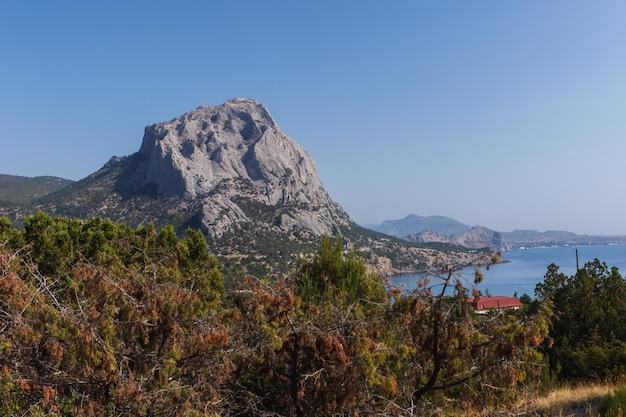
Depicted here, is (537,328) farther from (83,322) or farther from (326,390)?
(83,322)

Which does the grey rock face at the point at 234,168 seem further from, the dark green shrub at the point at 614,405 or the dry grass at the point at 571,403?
the dark green shrub at the point at 614,405

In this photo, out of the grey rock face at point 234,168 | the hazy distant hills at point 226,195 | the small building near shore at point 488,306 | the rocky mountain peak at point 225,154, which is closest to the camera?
the small building near shore at point 488,306

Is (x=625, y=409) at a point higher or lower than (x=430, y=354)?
lower

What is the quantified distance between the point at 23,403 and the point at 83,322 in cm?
132

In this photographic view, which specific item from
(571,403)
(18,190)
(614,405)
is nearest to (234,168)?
(18,190)

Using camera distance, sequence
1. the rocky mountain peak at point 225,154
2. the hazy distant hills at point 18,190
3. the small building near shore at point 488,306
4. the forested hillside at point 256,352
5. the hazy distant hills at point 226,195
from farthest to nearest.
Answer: the rocky mountain peak at point 225,154, the hazy distant hills at point 18,190, the hazy distant hills at point 226,195, the small building near shore at point 488,306, the forested hillside at point 256,352

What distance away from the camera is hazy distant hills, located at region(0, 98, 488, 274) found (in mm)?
100188

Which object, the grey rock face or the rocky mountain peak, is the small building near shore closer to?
the grey rock face

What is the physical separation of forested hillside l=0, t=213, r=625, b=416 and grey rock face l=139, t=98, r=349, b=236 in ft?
307

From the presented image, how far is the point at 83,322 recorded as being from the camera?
14.8 ft

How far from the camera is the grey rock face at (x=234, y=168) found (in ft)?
389

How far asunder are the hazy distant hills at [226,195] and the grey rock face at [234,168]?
0.33m

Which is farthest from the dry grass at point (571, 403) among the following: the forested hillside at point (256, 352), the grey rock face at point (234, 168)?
the grey rock face at point (234, 168)

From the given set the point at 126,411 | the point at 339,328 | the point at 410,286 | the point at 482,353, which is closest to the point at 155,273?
the point at 126,411
